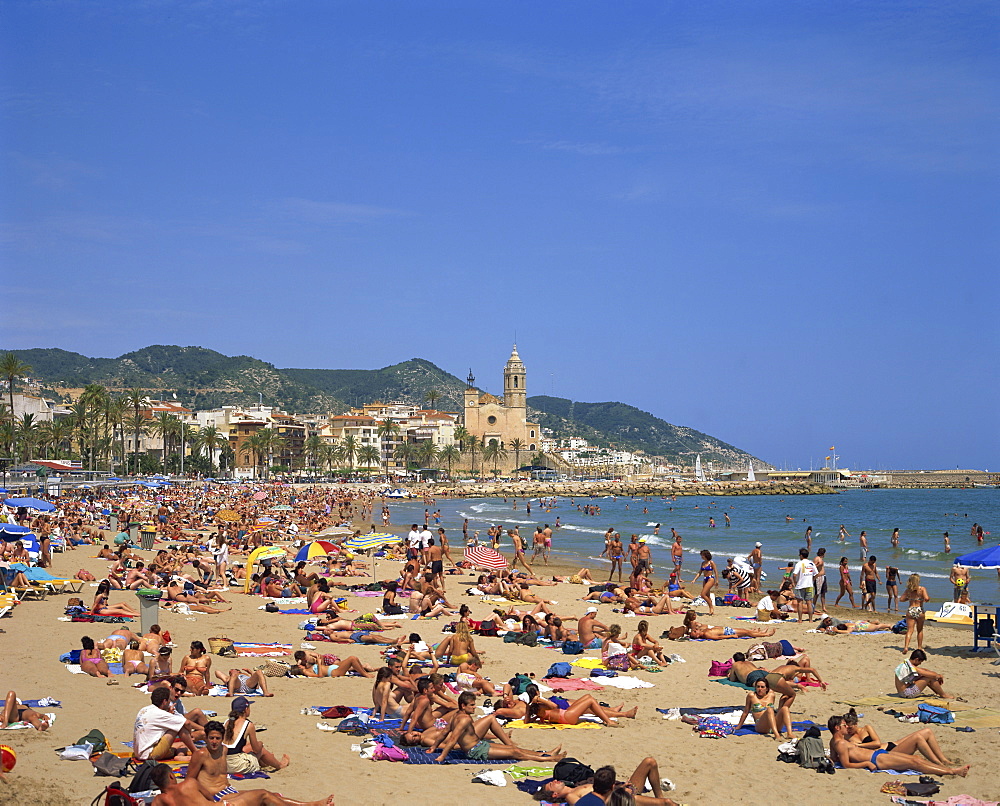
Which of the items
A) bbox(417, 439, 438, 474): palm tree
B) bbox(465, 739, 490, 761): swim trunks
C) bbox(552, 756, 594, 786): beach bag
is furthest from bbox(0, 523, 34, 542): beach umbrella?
bbox(417, 439, 438, 474): palm tree

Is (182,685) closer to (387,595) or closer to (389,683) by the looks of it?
(389,683)

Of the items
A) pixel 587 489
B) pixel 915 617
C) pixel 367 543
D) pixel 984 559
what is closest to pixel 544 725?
pixel 915 617

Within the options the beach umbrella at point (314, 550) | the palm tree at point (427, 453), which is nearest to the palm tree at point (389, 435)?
the palm tree at point (427, 453)

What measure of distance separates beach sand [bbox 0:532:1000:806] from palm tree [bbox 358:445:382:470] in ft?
322

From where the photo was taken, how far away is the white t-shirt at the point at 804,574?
14.9 metres

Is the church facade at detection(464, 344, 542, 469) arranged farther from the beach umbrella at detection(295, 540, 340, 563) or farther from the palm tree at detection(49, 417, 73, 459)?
the beach umbrella at detection(295, 540, 340, 563)

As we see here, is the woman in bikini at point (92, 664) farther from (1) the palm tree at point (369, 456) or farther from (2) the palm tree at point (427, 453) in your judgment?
(2) the palm tree at point (427, 453)

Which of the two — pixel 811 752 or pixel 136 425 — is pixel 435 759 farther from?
pixel 136 425

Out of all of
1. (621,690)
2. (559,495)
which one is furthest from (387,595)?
(559,495)

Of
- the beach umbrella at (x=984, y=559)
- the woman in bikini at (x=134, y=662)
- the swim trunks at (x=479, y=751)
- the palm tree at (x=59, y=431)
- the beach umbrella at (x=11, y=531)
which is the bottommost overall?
the swim trunks at (x=479, y=751)

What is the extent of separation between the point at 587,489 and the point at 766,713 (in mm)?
92346

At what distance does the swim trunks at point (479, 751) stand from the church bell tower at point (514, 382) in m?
115

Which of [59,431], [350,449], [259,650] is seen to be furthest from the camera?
[350,449]

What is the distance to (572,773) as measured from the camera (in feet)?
22.6
